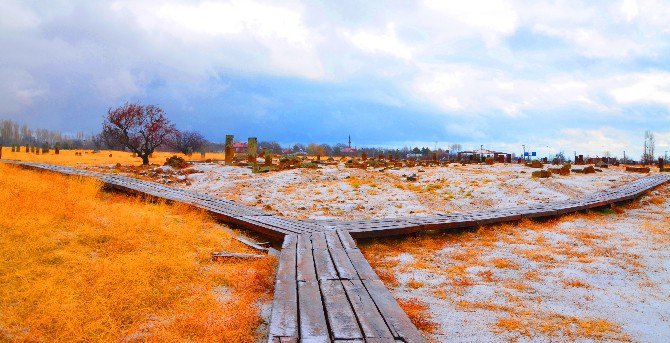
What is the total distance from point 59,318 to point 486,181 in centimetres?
1788

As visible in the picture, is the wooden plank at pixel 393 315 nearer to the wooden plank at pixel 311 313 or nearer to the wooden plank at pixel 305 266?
the wooden plank at pixel 311 313

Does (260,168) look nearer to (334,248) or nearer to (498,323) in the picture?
(334,248)

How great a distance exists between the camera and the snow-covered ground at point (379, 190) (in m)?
14.1

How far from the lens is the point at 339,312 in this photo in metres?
4.24

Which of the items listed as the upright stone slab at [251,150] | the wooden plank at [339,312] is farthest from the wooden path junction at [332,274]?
the upright stone slab at [251,150]

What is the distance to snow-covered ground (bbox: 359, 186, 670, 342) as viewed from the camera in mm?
4855

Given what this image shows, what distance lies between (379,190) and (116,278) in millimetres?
12647

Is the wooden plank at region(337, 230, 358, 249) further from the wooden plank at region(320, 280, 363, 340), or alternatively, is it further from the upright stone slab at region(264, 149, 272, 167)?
the upright stone slab at region(264, 149, 272, 167)

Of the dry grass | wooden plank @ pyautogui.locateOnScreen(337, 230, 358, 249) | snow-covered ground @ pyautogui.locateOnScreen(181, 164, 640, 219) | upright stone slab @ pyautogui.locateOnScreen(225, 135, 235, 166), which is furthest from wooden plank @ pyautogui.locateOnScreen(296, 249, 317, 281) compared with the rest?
upright stone slab @ pyautogui.locateOnScreen(225, 135, 235, 166)

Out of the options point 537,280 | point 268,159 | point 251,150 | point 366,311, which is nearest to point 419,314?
point 366,311

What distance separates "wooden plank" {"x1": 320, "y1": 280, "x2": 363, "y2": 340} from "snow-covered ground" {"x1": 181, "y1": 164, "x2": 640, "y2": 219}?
7.22m

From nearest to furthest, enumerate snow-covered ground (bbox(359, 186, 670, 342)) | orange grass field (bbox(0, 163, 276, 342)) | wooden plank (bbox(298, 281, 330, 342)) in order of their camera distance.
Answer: wooden plank (bbox(298, 281, 330, 342)), orange grass field (bbox(0, 163, 276, 342)), snow-covered ground (bbox(359, 186, 670, 342))

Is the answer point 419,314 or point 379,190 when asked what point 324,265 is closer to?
point 419,314

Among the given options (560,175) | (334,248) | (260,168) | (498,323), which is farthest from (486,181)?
(498,323)
